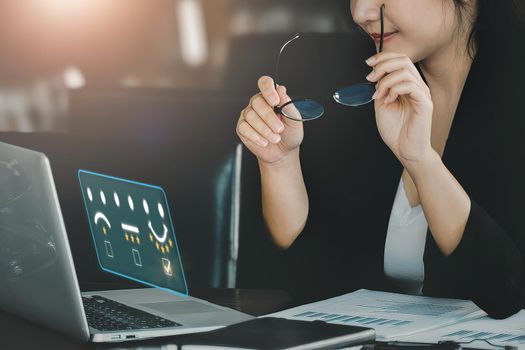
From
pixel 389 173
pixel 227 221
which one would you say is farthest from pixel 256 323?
pixel 389 173

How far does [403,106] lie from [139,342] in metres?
0.62

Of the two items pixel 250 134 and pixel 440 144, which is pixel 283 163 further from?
pixel 440 144

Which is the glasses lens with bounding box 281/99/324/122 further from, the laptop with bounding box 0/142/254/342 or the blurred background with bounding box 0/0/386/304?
the laptop with bounding box 0/142/254/342

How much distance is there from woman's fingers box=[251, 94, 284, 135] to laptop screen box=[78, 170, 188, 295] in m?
0.29

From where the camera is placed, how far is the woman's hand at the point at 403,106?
1.25 m

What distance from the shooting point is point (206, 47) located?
4.32 meters

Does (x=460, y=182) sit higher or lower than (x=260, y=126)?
lower

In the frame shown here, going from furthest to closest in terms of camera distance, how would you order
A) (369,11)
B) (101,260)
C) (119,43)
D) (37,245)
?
1. (119,43)
2. (369,11)
3. (101,260)
4. (37,245)

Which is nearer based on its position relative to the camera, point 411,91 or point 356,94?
point 411,91

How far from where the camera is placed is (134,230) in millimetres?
1173

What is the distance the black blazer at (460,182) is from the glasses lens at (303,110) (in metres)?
Answer: 0.27

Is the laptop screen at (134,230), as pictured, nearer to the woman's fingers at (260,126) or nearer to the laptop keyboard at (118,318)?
the laptop keyboard at (118,318)

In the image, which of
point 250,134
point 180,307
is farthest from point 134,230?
point 250,134

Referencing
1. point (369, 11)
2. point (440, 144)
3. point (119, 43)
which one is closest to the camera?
point (369, 11)
